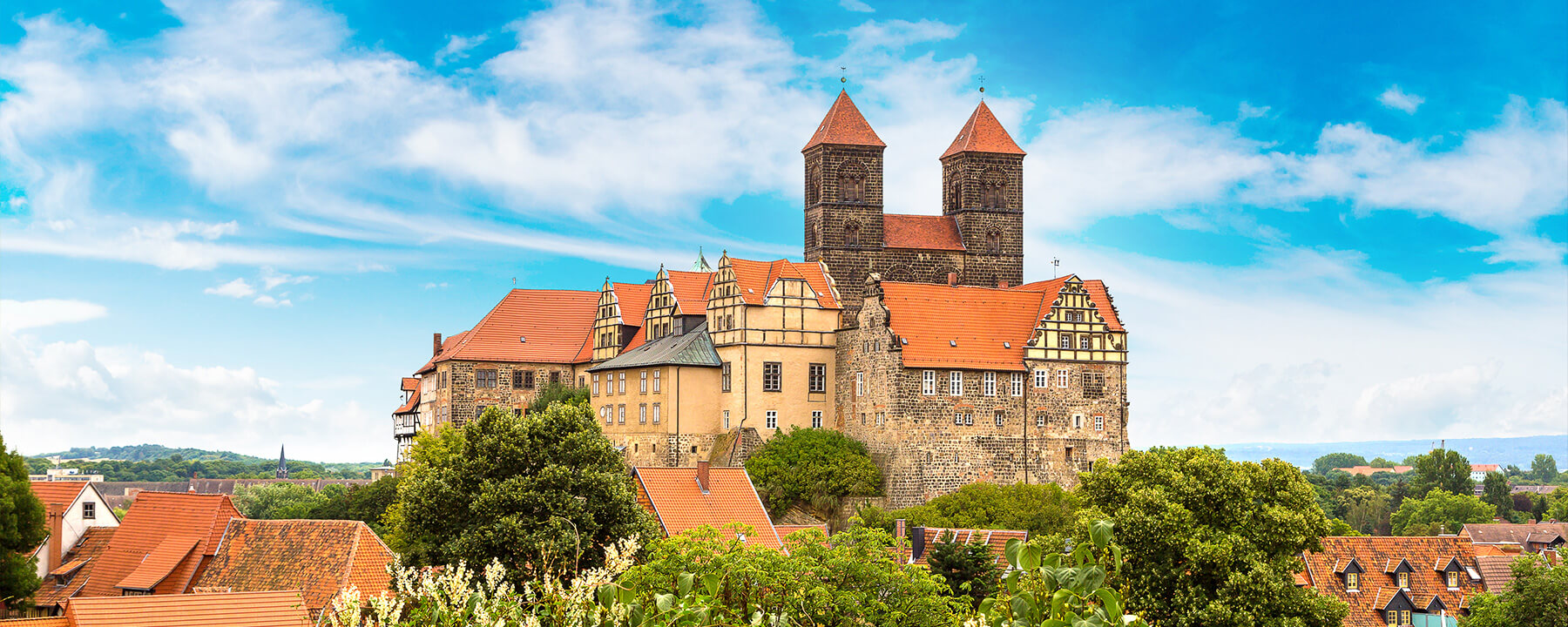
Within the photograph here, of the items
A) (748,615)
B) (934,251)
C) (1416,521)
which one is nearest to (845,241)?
(934,251)

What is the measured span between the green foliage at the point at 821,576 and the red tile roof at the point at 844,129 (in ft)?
156

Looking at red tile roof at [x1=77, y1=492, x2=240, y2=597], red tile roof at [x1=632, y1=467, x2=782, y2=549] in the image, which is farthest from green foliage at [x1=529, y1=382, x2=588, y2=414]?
red tile roof at [x1=77, y1=492, x2=240, y2=597]

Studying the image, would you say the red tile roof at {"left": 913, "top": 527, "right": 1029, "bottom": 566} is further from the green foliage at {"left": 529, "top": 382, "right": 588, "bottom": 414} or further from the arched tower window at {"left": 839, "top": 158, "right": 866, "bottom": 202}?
the green foliage at {"left": 529, "top": 382, "right": 588, "bottom": 414}

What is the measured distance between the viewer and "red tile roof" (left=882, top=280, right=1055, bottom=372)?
239 ft

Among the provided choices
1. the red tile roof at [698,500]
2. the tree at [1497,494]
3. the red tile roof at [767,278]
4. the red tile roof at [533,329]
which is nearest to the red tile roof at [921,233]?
the red tile roof at [767,278]

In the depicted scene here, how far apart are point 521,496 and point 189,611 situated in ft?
26.0

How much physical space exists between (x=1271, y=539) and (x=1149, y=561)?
299cm

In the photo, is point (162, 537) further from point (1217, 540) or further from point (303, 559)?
point (1217, 540)

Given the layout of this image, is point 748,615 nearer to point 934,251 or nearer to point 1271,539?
point 1271,539

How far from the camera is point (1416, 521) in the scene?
12656 centimetres

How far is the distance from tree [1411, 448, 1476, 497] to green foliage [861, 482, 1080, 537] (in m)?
85.8

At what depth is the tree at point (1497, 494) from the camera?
464 feet

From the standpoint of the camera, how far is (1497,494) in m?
145

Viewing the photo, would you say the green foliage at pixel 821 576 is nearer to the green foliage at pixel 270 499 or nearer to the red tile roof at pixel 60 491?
the red tile roof at pixel 60 491
